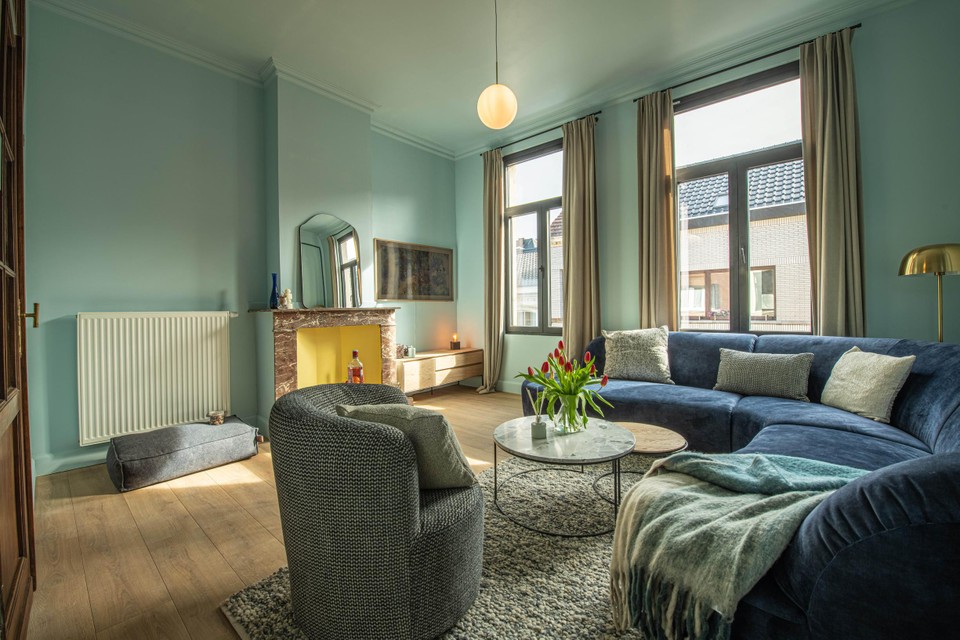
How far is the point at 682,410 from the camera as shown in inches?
115

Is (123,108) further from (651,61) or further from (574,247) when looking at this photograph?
(651,61)

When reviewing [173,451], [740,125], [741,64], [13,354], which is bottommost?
[173,451]

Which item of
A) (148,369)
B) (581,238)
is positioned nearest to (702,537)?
(148,369)

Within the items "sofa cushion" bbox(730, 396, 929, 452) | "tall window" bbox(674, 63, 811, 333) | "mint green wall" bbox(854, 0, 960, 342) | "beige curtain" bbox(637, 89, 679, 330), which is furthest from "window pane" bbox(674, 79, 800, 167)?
"sofa cushion" bbox(730, 396, 929, 452)

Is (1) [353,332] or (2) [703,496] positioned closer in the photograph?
(2) [703,496]

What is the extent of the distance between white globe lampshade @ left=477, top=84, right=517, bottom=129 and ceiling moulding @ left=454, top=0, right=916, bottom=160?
80.7 inches

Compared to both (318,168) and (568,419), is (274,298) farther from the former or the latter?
(568,419)

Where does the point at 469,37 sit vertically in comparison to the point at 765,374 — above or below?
above

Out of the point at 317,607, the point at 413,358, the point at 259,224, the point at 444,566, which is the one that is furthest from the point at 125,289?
the point at 444,566

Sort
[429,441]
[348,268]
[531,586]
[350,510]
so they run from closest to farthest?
[350,510] → [429,441] → [531,586] → [348,268]

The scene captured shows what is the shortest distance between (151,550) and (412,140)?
4774mm

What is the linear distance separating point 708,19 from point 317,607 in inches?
172

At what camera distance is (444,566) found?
53.9 inches

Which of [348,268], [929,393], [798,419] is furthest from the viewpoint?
[348,268]
